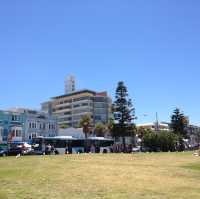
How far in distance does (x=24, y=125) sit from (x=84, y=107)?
2853 inches

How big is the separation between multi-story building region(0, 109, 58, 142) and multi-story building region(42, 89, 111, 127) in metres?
57.3

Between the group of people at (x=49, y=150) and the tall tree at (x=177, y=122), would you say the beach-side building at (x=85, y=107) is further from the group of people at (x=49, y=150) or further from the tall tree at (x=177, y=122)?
the group of people at (x=49, y=150)

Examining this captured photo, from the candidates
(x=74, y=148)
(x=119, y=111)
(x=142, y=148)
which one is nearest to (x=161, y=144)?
(x=142, y=148)

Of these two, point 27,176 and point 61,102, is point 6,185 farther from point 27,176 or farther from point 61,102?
point 61,102

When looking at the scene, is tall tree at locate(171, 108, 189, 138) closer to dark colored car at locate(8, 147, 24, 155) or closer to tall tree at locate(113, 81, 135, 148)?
tall tree at locate(113, 81, 135, 148)

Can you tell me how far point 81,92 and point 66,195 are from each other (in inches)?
6631

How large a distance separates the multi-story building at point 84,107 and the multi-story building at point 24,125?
57315mm

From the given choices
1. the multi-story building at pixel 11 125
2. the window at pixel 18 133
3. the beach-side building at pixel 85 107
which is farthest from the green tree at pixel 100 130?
the window at pixel 18 133

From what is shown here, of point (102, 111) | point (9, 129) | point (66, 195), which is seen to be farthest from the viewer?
point (102, 111)

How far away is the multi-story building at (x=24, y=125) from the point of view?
103250 mm

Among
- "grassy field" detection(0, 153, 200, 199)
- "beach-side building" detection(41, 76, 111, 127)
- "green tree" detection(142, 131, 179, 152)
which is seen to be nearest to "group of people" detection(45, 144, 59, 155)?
"green tree" detection(142, 131, 179, 152)

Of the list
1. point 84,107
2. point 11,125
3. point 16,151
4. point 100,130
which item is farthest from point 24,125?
point 84,107

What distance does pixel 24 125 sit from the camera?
110438 mm

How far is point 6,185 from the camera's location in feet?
65.2
